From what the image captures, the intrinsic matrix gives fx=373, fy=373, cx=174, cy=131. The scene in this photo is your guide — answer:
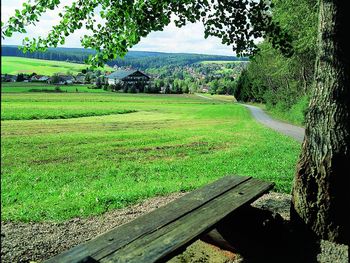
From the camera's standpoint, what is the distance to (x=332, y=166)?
4.82 m

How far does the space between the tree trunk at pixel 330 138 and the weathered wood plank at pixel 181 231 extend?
843 mm

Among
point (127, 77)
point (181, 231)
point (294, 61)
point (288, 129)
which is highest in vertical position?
point (294, 61)

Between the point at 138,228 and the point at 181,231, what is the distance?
38 centimetres

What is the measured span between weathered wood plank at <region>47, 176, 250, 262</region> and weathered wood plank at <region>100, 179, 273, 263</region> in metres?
0.06

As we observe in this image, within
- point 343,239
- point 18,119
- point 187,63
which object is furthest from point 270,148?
point 187,63

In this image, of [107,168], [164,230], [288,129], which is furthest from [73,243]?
[288,129]

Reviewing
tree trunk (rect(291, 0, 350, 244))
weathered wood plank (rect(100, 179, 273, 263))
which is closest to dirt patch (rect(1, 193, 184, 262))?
weathered wood plank (rect(100, 179, 273, 263))

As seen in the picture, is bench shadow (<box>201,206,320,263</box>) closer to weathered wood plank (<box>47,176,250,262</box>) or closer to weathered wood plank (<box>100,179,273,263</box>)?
weathered wood plank (<box>100,179,273,263</box>)

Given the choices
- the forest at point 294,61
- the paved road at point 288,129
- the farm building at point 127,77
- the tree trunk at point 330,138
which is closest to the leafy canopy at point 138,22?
the tree trunk at point 330,138

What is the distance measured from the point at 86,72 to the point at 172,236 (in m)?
2.64

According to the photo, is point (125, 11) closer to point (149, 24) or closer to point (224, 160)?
point (149, 24)

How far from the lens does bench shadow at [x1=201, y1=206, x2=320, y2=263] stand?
4.59 meters

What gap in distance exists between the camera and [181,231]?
327 centimetres

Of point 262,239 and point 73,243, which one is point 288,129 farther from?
point 73,243
